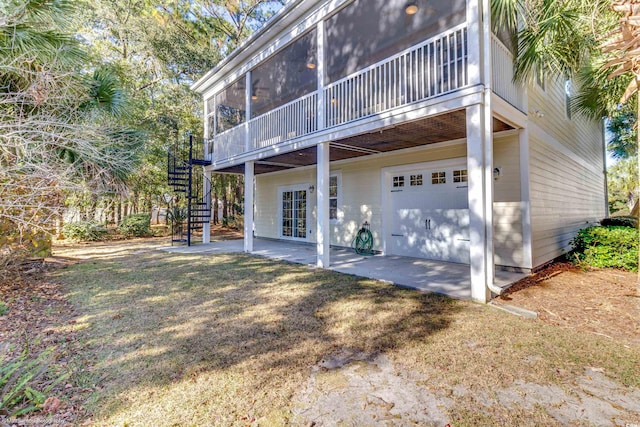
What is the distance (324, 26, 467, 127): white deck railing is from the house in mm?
32

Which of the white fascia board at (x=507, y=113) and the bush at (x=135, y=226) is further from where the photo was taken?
the bush at (x=135, y=226)

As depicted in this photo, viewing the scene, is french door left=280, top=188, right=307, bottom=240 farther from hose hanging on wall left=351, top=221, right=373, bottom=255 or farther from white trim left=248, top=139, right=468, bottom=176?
hose hanging on wall left=351, top=221, right=373, bottom=255

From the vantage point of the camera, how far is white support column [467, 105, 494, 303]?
14.0ft

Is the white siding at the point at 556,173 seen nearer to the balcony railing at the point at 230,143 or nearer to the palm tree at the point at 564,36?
the palm tree at the point at 564,36

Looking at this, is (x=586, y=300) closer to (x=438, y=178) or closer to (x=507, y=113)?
(x=507, y=113)

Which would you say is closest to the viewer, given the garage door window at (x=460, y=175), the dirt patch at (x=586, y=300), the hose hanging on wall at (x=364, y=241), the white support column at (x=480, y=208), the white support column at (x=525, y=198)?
the dirt patch at (x=586, y=300)

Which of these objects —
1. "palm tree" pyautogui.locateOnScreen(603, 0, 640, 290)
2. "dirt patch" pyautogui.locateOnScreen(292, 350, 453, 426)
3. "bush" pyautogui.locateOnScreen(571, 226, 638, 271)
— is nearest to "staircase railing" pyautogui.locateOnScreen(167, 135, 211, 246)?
"dirt patch" pyautogui.locateOnScreen(292, 350, 453, 426)

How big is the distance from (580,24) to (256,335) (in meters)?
7.45

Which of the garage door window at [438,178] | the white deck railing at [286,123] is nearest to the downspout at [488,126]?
the garage door window at [438,178]

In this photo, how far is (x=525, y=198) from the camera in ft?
19.4

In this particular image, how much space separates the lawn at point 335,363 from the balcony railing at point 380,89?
3.37 m

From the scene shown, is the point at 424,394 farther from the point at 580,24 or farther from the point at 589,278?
the point at 580,24

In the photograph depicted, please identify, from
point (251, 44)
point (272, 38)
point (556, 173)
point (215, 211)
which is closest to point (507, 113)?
point (556, 173)

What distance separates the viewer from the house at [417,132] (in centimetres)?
454
